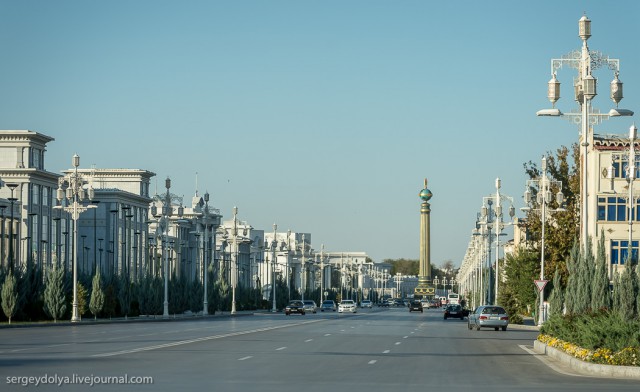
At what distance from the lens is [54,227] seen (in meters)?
132

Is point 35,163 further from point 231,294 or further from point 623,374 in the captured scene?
point 623,374

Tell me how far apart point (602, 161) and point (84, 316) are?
122ft

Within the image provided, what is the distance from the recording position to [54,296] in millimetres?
70188

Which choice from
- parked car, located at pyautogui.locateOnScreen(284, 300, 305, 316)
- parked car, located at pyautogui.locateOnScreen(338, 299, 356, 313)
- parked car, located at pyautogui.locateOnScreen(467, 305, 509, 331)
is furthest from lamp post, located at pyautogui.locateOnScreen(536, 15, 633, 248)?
parked car, located at pyautogui.locateOnScreen(338, 299, 356, 313)

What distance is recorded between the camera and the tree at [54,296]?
70.0 meters

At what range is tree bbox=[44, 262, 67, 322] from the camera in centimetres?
7000

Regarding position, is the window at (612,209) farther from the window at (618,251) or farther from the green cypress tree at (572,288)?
the green cypress tree at (572,288)

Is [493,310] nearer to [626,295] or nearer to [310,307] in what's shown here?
[626,295]

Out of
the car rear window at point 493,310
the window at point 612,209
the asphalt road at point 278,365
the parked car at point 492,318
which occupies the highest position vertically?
the window at point 612,209

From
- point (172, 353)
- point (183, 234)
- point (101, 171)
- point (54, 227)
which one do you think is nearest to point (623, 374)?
point (172, 353)

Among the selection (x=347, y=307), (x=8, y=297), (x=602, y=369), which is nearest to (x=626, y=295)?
(x=602, y=369)

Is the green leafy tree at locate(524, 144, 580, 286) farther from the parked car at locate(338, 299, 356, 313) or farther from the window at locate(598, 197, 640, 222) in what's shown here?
the parked car at locate(338, 299, 356, 313)

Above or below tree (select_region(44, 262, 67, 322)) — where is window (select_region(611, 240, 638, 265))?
above

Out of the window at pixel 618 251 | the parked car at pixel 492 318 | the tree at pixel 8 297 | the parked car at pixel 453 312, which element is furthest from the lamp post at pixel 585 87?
the parked car at pixel 453 312
